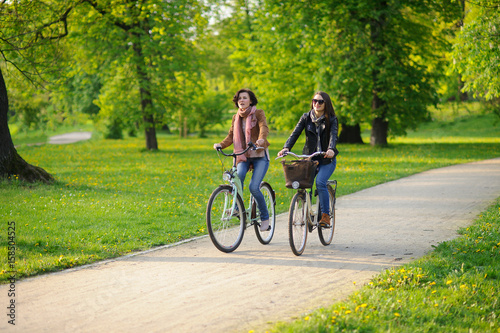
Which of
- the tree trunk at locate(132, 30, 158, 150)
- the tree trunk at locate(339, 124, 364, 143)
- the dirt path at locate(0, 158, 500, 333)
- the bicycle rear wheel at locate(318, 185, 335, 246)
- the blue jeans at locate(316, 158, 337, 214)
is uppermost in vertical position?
the tree trunk at locate(132, 30, 158, 150)

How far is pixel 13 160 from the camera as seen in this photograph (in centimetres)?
1212

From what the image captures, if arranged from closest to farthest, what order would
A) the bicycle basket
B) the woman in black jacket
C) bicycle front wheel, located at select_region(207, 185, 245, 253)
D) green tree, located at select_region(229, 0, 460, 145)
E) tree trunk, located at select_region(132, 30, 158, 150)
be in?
the bicycle basket < bicycle front wheel, located at select_region(207, 185, 245, 253) < the woman in black jacket < green tree, located at select_region(229, 0, 460, 145) < tree trunk, located at select_region(132, 30, 158, 150)

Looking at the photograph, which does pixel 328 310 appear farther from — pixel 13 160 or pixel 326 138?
pixel 13 160

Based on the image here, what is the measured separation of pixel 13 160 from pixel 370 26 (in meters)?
17.7

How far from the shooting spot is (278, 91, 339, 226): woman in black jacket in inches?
260

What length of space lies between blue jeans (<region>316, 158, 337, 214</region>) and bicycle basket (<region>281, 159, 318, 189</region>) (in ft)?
0.98

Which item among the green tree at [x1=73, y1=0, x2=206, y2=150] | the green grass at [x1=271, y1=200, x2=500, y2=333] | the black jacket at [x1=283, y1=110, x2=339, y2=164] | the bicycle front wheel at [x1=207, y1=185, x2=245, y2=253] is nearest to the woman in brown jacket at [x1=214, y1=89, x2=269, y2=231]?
the bicycle front wheel at [x1=207, y1=185, x2=245, y2=253]

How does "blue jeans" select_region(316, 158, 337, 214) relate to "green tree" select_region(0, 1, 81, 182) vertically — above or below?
below

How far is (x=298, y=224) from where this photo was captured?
21.1 ft

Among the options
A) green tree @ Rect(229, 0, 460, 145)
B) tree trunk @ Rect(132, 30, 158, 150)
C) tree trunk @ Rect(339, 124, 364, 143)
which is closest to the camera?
green tree @ Rect(229, 0, 460, 145)

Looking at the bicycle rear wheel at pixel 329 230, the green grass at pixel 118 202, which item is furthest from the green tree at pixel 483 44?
the bicycle rear wheel at pixel 329 230

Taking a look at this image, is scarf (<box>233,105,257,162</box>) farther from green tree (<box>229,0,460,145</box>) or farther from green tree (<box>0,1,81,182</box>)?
green tree (<box>229,0,460,145</box>)

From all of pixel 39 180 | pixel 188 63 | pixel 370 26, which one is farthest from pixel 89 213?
pixel 370 26

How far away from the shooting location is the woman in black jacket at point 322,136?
661cm
